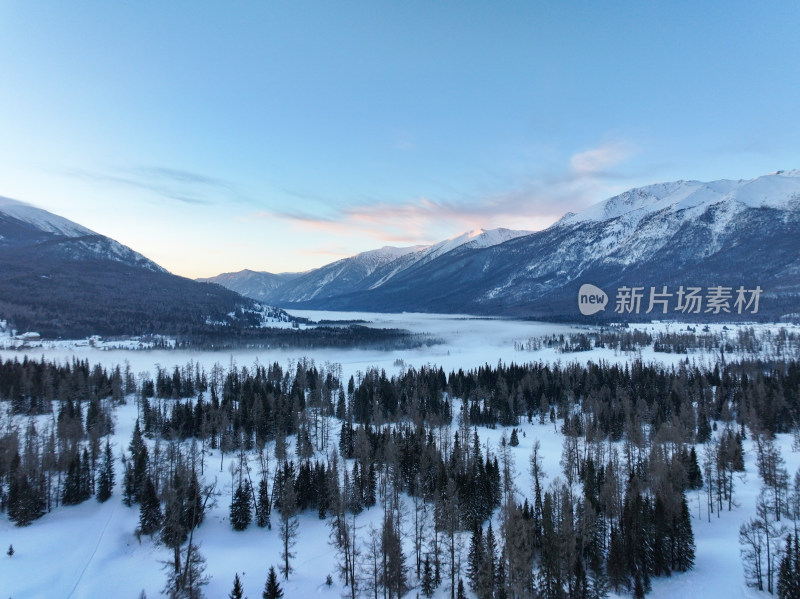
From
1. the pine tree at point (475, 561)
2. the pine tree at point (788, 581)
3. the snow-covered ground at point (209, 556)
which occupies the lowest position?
the snow-covered ground at point (209, 556)

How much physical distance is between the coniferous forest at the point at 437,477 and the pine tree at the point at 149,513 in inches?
9.9

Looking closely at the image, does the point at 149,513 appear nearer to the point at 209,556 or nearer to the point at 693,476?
the point at 209,556

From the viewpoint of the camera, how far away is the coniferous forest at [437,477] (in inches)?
1980

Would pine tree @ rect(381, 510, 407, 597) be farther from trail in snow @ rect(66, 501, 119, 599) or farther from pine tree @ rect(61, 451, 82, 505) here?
pine tree @ rect(61, 451, 82, 505)

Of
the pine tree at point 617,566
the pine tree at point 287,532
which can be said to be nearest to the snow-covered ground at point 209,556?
the pine tree at point 287,532

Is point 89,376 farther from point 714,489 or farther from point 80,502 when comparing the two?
point 714,489

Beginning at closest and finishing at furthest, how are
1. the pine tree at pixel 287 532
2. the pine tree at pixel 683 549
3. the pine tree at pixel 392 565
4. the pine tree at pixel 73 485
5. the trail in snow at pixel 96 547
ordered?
the pine tree at pixel 392 565 → the trail in snow at pixel 96 547 → the pine tree at pixel 683 549 → the pine tree at pixel 287 532 → the pine tree at pixel 73 485

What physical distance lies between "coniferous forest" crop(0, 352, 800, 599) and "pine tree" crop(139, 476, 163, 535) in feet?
0.82

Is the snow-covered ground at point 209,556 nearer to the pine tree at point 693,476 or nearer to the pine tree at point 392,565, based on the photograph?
the pine tree at point 693,476

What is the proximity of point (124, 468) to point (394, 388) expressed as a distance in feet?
266

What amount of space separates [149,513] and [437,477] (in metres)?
43.4

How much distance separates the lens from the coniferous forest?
50.3m

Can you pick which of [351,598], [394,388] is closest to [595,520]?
[351,598]

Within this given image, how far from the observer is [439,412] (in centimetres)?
12400
